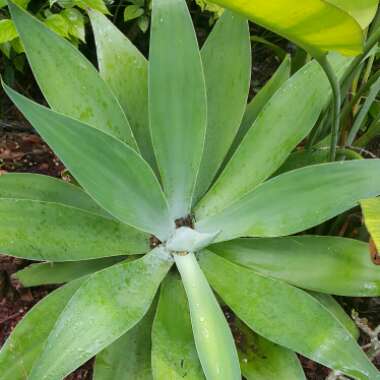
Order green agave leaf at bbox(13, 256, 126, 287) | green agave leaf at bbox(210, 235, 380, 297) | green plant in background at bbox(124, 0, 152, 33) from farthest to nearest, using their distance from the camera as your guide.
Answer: green plant in background at bbox(124, 0, 152, 33) → green agave leaf at bbox(13, 256, 126, 287) → green agave leaf at bbox(210, 235, 380, 297)

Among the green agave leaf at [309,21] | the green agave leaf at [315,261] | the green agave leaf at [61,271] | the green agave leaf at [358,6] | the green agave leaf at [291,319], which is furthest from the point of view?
the green agave leaf at [61,271]

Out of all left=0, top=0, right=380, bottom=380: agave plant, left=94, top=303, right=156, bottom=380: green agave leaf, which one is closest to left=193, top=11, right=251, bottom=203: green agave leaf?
left=0, top=0, right=380, bottom=380: agave plant

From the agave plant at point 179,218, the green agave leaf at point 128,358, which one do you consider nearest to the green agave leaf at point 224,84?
the agave plant at point 179,218

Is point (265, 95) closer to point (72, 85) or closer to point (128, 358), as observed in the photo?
point (72, 85)

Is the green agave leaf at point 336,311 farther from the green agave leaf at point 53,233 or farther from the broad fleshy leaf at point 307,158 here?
the green agave leaf at point 53,233

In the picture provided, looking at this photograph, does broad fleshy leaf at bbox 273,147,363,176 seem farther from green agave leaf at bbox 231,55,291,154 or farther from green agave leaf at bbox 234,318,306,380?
green agave leaf at bbox 234,318,306,380
